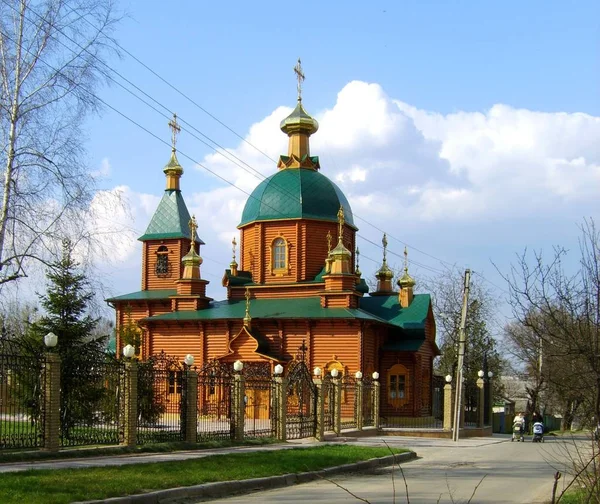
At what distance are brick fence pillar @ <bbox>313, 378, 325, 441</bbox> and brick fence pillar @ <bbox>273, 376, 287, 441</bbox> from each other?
4.51ft

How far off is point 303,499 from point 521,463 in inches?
370

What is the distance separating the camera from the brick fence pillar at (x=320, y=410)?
80.3ft

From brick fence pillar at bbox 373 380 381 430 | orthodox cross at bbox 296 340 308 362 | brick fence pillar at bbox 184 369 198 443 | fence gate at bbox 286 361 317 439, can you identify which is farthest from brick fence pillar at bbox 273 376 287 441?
orthodox cross at bbox 296 340 308 362

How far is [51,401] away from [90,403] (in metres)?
5.38

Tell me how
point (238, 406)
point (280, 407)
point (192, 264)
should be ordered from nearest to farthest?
point (238, 406)
point (280, 407)
point (192, 264)

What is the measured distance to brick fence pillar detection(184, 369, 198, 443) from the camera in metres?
20.5

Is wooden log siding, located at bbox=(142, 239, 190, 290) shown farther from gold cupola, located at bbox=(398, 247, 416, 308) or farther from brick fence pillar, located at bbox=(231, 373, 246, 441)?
brick fence pillar, located at bbox=(231, 373, 246, 441)

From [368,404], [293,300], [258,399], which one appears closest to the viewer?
[258,399]

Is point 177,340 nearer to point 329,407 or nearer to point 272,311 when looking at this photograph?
point 272,311

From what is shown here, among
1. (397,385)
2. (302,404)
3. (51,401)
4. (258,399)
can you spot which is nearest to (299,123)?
(397,385)

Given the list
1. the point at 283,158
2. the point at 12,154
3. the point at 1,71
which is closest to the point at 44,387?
the point at 12,154

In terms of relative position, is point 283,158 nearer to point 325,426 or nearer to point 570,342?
point 325,426

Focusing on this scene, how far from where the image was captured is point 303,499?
1220 centimetres

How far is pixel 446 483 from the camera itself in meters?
12.9
